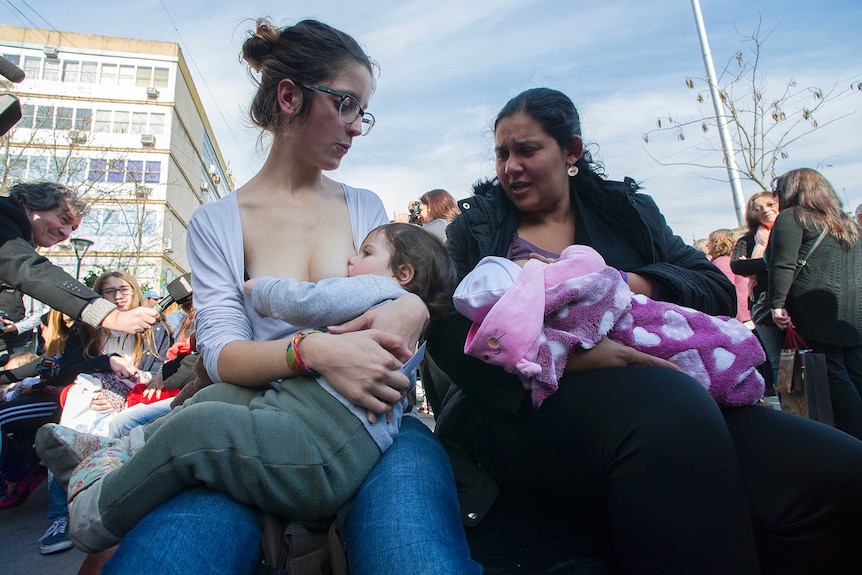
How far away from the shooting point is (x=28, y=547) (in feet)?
11.0

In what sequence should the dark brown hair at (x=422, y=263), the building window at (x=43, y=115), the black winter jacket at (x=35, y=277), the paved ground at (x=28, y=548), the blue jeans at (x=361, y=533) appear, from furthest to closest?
the building window at (x=43, y=115)
the paved ground at (x=28, y=548)
the black winter jacket at (x=35, y=277)
the dark brown hair at (x=422, y=263)
the blue jeans at (x=361, y=533)

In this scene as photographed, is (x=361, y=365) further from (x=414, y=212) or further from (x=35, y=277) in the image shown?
(x=414, y=212)

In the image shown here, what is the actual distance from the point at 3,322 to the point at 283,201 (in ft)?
17.9

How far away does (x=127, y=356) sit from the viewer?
491 centimetres

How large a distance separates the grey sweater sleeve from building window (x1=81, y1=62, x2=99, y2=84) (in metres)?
44.0

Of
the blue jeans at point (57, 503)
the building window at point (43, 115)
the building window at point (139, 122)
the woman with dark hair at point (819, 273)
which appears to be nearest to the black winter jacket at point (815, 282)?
the woman with dark hair at point (819, 273)

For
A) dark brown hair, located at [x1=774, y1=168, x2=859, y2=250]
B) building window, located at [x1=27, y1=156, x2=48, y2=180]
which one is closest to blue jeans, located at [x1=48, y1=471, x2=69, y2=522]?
dark brown hair, located at [x1=774, y1=168, x2=859, y2=250]

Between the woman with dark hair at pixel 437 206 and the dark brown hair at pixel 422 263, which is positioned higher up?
the woman with dark hair at pixel 437 206

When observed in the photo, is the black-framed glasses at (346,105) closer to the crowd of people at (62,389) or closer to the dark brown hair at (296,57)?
the dark brown hair at (296,57)

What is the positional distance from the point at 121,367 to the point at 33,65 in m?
41.1

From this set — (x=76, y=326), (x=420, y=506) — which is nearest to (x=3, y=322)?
(x=76, y=326)

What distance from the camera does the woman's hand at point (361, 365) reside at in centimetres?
124

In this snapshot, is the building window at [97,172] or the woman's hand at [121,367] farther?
the building window at [97,172]

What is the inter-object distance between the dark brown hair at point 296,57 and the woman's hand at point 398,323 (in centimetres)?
73
